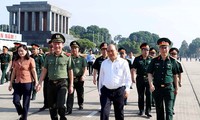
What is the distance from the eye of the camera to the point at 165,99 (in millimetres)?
7406

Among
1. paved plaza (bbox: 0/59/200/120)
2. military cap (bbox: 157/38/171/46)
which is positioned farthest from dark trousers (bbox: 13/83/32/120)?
military cap (bbox: 157/38/171/46)

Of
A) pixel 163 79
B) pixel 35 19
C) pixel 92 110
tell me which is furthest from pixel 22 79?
pixel 35 19

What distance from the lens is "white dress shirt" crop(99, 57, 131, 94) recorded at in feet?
22.4

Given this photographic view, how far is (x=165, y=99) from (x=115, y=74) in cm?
132

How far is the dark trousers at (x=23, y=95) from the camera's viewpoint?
832 cm

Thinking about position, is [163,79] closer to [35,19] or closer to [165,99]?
[165,99]

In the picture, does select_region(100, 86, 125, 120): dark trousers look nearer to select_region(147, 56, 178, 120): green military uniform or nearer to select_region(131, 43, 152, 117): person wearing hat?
select_region(147, 56, 178, 120): green military uniform

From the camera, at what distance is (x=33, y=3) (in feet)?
319

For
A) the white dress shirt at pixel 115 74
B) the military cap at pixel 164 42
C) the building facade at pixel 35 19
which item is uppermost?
the building facade at pixel 35 19

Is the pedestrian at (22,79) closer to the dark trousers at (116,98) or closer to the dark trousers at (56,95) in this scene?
the dark trousers at (56,95)

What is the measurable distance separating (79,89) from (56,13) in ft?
306

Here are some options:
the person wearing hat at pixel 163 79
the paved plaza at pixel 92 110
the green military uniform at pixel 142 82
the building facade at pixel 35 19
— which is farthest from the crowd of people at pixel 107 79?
the building facade at pixel 35 19

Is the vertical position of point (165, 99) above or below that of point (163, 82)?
below

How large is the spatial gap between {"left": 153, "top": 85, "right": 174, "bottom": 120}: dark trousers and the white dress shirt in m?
0.94
